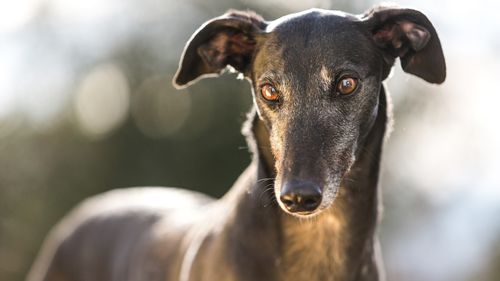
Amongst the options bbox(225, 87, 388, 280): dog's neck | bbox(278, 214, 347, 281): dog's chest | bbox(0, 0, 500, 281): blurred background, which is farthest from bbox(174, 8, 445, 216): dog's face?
bbox(0, 0, 500, 281): blurred background

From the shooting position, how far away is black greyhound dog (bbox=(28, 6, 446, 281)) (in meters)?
5.29

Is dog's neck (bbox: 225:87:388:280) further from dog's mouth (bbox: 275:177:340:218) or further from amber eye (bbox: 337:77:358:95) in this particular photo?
dog's mouth (bbox: 275:177:340:218)

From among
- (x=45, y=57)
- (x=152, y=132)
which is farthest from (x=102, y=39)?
(x=152, y=132)

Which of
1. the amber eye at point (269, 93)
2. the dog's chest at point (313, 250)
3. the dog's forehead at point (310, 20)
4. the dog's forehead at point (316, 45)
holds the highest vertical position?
the dog's forehead at point (310, 20)

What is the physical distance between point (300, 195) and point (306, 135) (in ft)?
1.22

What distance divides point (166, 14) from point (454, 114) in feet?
26.6

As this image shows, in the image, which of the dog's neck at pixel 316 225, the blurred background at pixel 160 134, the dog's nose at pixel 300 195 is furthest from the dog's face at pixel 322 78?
the blurred background at pixel 160 134

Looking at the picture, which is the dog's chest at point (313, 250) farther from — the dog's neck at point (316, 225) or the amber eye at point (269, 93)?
the amber eye at point (269, 93)

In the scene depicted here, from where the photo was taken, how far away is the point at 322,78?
5.30 metres

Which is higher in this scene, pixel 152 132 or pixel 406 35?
pixel 406 35

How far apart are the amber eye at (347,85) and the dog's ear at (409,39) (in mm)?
408

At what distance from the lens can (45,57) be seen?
24.1 metres

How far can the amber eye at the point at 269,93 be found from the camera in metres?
5.39

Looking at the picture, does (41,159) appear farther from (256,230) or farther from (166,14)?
(256,230)
